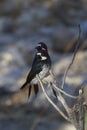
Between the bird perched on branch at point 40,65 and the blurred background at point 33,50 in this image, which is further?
the blurred background at point 33,50

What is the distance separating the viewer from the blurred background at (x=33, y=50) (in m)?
4.27

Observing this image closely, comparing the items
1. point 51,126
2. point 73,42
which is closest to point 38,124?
point 51,126

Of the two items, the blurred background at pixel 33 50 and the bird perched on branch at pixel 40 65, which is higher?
the bird perched on branch at pixel 40 65

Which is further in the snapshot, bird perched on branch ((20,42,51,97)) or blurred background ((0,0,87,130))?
blurred background ((0,0,87,130))

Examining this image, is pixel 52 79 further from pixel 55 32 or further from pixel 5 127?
pixel 55 32

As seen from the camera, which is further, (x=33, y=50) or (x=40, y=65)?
(x=33, y=50)

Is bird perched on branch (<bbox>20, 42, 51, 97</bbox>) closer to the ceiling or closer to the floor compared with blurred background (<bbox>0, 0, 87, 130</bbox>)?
closer to the ceiling

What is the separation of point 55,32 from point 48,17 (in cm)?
59

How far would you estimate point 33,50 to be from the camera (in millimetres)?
5926

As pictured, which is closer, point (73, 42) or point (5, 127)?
point (5, 127)

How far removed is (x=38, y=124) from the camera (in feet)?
13.6

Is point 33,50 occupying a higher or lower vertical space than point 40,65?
lower

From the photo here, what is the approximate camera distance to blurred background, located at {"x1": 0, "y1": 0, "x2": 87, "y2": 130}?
4.27m

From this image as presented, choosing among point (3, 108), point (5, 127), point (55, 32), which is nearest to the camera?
point (5, 127)
